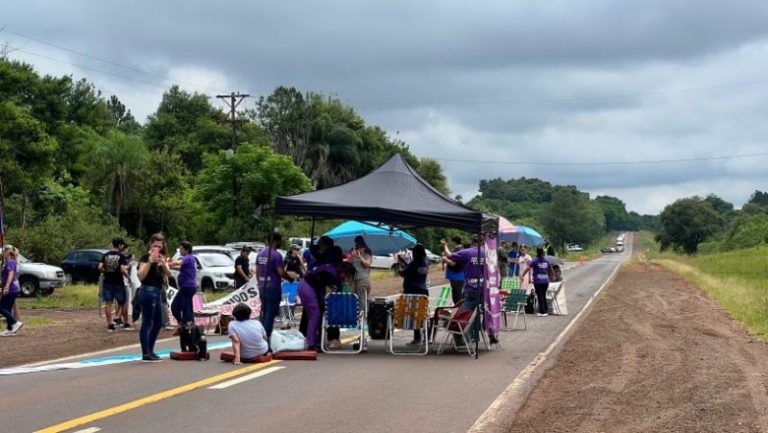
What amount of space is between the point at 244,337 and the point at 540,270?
1095 cm

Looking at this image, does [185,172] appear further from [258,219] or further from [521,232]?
[521,232]

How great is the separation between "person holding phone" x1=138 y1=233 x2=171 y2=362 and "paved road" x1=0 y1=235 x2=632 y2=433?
15.2 inches

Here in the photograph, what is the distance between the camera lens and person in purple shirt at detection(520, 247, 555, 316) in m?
22.4

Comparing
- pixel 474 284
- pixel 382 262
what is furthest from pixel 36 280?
pixel 382 262

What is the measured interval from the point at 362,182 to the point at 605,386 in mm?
6457

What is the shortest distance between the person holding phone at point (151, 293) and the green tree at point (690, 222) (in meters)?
113

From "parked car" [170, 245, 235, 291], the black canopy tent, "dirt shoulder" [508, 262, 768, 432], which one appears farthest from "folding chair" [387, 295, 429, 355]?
"parked car" [170, 245, 235, 291]

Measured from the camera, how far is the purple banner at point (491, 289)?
51.3ft

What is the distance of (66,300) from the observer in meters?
27.6

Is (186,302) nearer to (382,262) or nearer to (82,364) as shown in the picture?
(82,364)

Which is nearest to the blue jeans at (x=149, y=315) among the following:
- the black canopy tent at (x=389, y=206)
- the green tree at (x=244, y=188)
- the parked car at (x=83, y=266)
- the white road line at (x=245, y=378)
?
the white road line at (x=245, y=378)

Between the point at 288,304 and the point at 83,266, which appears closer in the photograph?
the point at 288,304

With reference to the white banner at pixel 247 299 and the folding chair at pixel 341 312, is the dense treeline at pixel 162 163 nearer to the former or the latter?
the white banner at pixel 247 299

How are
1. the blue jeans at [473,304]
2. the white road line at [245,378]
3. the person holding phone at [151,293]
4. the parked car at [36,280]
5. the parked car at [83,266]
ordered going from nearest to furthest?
the white road line at [245,378] < the person holding phone at [151,293] < the blue jeans at [473,304] < the parked car at [36,280] < the parked car at [83,266]
